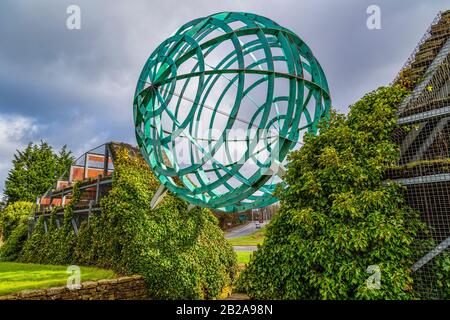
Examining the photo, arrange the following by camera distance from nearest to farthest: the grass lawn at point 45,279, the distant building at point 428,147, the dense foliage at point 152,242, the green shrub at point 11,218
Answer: the distant building at point 428,147
the grass lawn at point 45,279
the dense foliage at point 152,242
the green shrub at point 11,218

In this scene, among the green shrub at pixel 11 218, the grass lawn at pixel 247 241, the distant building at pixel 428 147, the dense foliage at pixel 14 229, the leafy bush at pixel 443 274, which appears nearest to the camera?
the leafy bush at pixel 443 274

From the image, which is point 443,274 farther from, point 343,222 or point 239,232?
point 239,232

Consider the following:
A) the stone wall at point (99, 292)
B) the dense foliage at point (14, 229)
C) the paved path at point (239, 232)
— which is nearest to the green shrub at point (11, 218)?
the dense foliage at point (14, 229)

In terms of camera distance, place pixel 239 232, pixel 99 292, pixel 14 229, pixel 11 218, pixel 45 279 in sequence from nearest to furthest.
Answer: pixel 99 292
pixel 45 279
pixel 14 229
pixel 11 218
pixel 239 232

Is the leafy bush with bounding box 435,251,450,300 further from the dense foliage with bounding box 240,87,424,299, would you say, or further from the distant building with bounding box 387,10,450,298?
the dense foliage with bounding box 240,87,424,299

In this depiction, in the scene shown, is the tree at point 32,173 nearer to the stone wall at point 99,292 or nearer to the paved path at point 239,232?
the paved path at point 239,232

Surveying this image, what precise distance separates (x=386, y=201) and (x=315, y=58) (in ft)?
18.7

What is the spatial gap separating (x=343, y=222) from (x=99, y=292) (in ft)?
23.5

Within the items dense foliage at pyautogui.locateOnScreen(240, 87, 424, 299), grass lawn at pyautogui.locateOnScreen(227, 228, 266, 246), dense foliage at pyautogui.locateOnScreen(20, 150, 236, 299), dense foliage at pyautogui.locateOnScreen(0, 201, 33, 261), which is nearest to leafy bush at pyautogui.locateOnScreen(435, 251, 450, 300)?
dense foliage at pyautogui.locateOnScreen(240, 87, 424, 299)

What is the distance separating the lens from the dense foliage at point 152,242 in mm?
9969

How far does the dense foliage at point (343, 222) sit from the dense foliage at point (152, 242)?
16.3ft

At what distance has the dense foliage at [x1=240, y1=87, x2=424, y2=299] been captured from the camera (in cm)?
445

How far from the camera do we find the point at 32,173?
35.0 metres
